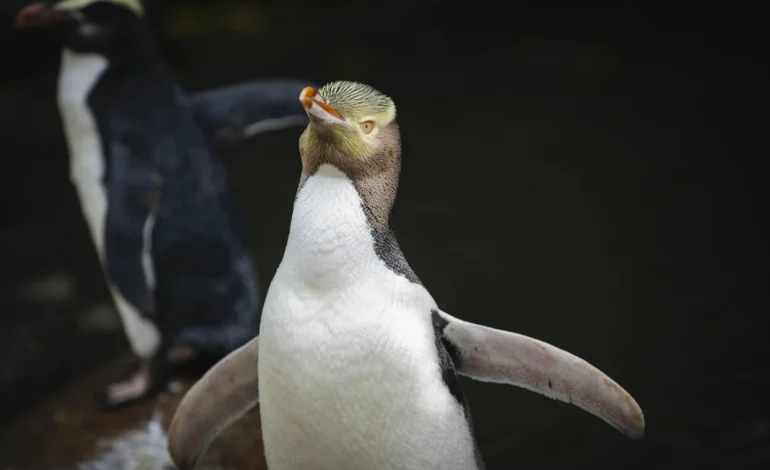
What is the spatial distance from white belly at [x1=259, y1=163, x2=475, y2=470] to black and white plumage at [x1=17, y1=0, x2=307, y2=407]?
0.87 meters

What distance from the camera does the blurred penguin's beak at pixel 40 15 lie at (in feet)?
7.63

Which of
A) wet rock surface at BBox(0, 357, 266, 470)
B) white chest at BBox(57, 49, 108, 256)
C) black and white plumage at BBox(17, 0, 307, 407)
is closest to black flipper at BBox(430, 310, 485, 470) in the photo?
wet rock surface at BBox(0, 357, 266, 470)

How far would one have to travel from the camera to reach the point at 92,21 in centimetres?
236

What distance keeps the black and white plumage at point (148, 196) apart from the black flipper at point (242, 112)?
4 cm

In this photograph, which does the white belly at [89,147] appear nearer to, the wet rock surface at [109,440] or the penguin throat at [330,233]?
the wet rock surface at [109,440]

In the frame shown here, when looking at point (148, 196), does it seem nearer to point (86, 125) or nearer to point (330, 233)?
point (86, 125)

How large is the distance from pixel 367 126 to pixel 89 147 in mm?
1251

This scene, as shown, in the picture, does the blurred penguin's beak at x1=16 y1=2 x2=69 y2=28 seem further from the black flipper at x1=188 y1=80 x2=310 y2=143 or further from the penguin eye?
the penguin eye

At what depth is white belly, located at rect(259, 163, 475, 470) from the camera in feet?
4.58

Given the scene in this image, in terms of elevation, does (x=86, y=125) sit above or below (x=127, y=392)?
above

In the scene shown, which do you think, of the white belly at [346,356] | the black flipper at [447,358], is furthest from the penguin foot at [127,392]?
the black flipper at [447,358]

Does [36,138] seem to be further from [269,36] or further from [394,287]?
[394,287]

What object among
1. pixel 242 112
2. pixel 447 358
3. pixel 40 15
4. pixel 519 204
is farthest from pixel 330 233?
Answer: pixel 519 204

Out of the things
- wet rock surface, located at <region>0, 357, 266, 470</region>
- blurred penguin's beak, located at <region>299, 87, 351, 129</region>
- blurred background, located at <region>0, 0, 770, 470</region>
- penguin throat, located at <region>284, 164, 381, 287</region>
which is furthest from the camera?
blurred background, located at <region>0, 0, 770, 470</region>
